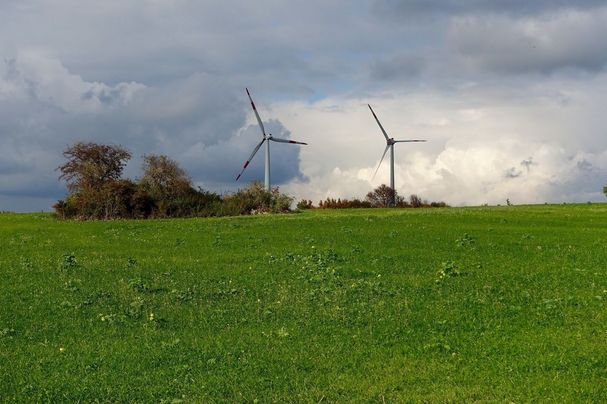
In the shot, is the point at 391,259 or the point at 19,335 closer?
the point at 19,335

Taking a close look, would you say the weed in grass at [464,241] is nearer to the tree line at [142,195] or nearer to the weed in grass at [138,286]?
the weed in grass at [138,286]

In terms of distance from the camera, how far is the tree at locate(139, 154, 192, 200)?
61688mm

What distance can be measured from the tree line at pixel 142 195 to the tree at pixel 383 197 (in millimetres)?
20112

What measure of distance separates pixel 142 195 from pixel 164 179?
3497 millimetres

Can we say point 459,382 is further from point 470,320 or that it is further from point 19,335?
point 19,335

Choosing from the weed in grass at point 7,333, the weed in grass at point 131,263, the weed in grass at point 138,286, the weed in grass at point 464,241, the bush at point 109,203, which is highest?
the bush at point 109,203

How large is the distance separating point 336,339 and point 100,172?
166 ft

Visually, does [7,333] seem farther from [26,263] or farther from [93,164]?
[93,164]

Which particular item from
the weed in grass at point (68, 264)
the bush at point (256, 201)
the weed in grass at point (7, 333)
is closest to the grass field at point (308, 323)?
the weed in grass at point (7, 333)

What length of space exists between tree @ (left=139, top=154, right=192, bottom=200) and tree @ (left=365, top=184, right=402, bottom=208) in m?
28.2

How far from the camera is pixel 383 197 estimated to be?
84.6 metres

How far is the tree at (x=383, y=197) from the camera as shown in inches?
3307

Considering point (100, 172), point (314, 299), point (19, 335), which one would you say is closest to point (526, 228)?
point (314, 299)

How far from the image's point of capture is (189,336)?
16438 millimetres
